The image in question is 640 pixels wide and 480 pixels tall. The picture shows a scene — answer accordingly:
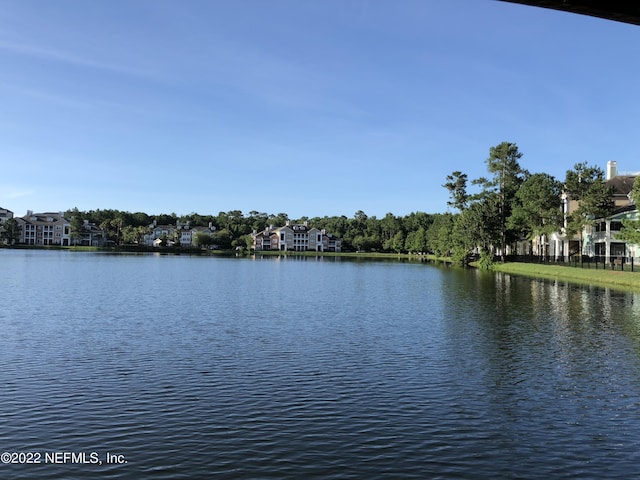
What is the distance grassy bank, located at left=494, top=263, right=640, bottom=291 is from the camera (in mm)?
47594

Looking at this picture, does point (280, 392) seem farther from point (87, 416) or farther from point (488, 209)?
point (488, 209)

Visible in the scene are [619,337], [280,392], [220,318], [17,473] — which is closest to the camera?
[17,473]

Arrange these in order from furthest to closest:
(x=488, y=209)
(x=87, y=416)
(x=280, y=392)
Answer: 1. (x=488, y=209)
2. (x=280, y=392)
3. (x=87, y=416)

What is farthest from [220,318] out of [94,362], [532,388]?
[532,388]

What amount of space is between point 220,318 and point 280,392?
1356cm

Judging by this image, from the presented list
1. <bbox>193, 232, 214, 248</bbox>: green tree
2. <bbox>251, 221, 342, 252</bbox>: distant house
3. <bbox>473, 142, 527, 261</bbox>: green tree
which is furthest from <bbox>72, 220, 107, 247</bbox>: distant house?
<bbox>473, 142, 527, 261</bbox>: green tree

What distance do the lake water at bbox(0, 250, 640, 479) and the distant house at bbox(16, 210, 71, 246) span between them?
17393 cm

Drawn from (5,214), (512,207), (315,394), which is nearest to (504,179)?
(512,207)

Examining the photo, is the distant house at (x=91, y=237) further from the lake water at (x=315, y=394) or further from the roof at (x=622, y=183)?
the lake water at (x=315, y=394)

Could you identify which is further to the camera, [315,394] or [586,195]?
[586,195]

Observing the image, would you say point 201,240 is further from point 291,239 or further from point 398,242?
point 398,242

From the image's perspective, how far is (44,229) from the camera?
185 m

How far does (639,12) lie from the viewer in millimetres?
7254

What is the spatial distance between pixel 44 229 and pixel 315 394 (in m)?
196
